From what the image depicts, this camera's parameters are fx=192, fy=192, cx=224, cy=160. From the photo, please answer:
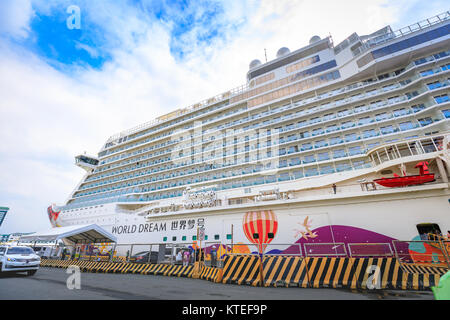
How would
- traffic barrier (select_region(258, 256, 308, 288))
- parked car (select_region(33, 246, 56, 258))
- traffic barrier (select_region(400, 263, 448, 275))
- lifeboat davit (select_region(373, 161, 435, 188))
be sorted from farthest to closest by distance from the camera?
parked car (select_region(33, 246, 56, 258))
lifeboat davit (select_region(373, 161, 435, 188))
traffic barrier (select_region(400, 263, 448, 275))
traffic barrier (select_region(258, 256, 308, 288))

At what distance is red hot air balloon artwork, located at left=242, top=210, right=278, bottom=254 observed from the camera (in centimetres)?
1709

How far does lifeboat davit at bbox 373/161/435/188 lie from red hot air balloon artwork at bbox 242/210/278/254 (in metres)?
8.84

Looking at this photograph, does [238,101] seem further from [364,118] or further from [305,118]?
[364,118]

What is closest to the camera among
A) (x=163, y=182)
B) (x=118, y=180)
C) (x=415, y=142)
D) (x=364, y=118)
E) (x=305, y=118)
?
(x=415, y=142)

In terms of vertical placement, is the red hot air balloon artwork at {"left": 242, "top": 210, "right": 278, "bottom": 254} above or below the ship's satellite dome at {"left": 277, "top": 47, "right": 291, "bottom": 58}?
below

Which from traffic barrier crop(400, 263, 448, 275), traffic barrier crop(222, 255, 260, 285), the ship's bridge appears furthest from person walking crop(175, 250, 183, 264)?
the ship's bridge

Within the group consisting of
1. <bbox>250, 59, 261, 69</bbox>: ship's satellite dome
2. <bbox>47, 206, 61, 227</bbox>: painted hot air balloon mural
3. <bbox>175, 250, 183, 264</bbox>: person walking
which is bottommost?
<bbox>175, 250, 183, 264</bbox>: person walking

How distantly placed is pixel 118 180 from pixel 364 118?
39.7 meters

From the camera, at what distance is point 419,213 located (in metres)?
13.4

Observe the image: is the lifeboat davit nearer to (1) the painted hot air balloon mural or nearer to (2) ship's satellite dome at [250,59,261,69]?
(2) ship's satellite dome at [250,59,261,69]

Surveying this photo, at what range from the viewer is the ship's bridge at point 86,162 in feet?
131

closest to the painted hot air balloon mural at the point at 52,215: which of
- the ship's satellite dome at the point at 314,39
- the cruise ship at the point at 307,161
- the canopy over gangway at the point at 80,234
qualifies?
the cruise ship at the point at 307,161

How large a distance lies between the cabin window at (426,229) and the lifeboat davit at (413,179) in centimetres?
280
